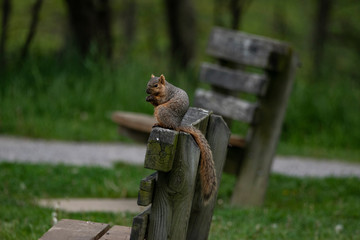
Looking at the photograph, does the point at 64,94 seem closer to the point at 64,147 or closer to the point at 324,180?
the point at 64,147

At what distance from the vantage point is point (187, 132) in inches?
95.4

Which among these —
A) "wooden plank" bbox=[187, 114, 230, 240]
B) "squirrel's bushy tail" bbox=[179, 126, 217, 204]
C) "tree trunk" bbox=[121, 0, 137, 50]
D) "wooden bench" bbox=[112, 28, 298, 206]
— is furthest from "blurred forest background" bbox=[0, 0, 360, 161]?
"tree trunk" bbox=[121, 0, 137, 50]

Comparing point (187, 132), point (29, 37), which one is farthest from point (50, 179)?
point (29, 37)

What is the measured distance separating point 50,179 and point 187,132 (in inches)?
138

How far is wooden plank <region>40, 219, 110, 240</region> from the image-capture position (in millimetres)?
2488

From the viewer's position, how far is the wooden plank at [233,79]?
17.1ft

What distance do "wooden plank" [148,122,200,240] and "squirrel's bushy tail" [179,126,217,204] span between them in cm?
7

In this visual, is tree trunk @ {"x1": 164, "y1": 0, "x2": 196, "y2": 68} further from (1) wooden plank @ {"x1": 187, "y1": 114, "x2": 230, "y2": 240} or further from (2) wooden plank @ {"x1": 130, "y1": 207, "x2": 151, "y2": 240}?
(2) wooden plank @ {"x1": 130, "y1": 207, "x2": 151, "y2": 240}

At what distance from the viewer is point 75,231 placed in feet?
8.44

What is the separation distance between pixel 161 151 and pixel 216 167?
66 cm

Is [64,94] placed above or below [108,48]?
below

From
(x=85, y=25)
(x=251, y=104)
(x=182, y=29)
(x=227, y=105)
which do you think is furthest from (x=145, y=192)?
(x=182, y=29)

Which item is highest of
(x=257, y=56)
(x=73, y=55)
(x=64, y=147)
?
(x=257, y=56)

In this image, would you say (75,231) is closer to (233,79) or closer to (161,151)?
(161,151)
